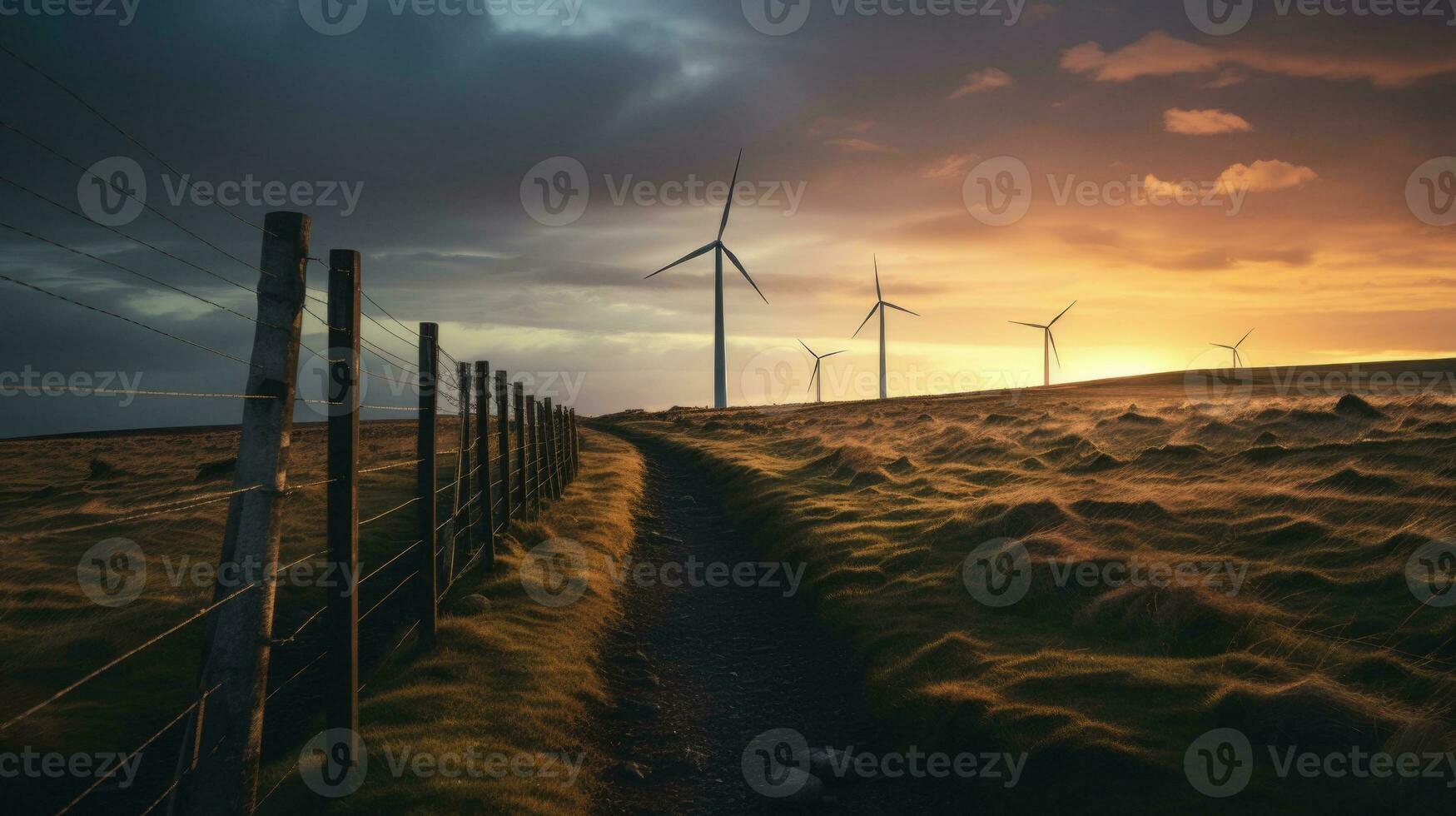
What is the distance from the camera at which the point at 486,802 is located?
725 cm

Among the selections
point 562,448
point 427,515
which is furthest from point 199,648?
point 562,448

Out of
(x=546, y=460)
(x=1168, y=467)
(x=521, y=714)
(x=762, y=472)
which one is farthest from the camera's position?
(x=762, y=472)

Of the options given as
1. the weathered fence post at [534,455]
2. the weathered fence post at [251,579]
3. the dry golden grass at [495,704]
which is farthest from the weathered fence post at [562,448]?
the weathered fence post at [251,579]

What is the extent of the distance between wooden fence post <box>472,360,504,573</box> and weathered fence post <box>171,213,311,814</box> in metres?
8.01

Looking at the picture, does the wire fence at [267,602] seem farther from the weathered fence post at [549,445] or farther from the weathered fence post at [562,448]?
the weathered fence post at [562,448]

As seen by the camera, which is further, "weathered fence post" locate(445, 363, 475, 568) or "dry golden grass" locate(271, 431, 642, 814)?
"weathered fence post" locate(445, 363, 475, 568)

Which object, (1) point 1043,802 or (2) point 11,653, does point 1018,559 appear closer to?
(1) point 1043,802

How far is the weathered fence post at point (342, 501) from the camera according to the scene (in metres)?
7.56

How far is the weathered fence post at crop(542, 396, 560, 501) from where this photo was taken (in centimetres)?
2355

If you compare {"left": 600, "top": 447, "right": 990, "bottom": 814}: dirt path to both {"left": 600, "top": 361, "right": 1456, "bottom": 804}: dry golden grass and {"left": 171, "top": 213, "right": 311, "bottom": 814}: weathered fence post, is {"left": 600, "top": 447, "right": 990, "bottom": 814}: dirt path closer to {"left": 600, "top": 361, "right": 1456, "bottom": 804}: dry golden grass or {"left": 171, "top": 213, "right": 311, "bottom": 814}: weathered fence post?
{"left": 600, "top": 361, "right": 1456, "bottom": 804}: dry golden grass

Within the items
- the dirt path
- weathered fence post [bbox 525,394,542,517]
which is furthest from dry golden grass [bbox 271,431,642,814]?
weathered fence post [bbox 525,394,542,517]

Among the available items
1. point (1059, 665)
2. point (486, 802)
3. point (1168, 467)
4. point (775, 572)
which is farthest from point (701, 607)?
point (1168, 467)

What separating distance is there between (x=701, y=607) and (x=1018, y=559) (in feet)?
18.8

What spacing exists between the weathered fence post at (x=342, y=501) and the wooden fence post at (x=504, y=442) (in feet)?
27.4
